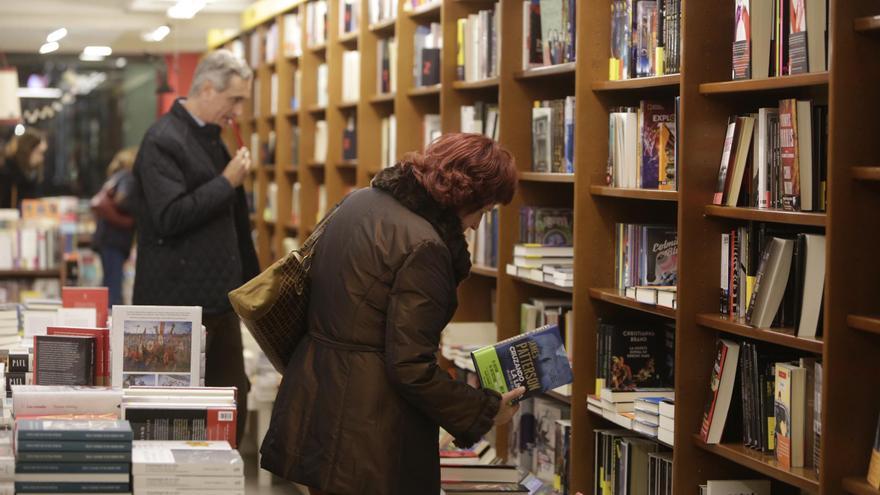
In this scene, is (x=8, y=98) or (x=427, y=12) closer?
(x=427, y=12)

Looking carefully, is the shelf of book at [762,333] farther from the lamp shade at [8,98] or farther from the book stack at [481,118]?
the lamp shade at [8,98]

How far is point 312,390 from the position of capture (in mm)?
3068

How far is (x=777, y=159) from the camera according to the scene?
10.5ft

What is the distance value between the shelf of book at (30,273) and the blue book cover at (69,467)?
19.4 ft

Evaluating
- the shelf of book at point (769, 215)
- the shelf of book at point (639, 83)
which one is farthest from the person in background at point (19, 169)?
the shelf of book at point (769, 215)

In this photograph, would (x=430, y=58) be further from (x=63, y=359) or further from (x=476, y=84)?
(x=63, y=359)

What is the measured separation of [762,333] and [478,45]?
94.1 inches

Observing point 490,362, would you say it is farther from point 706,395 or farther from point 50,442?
point 50,442

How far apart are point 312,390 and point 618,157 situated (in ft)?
4.77

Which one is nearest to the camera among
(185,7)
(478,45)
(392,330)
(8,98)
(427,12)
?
(392,330)

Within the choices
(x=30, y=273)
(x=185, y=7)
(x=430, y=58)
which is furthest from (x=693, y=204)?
(x=185, y=7)

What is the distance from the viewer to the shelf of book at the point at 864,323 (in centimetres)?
270

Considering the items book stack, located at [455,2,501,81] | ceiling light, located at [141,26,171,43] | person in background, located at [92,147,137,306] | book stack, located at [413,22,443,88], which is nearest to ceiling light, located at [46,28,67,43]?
ceiling light, located at [141,26,171,43]

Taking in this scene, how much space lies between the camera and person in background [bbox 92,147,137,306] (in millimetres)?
10289
